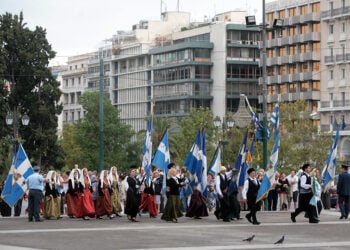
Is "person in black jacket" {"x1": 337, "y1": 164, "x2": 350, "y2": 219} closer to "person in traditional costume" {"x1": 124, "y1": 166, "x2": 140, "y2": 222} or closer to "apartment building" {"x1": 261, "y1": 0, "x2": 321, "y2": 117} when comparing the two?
"person in traditional costume" {"x1": 124, "y1": 166, "x2": 140, "y2": 222}

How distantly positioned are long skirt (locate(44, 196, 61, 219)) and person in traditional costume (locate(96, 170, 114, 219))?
133 centimetres

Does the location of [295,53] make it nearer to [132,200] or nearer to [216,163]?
[216,163]

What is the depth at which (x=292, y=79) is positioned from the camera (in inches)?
4801

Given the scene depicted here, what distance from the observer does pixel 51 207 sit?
36.8m

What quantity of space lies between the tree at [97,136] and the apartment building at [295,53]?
1808 centimetres

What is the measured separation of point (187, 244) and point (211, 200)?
50.1 feet

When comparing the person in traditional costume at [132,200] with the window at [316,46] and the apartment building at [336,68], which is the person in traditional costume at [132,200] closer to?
the apartment building at [336,68]

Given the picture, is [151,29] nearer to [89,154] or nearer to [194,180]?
[89,154]

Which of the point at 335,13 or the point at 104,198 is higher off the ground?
the point at 335,13

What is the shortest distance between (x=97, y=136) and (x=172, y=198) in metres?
95.3

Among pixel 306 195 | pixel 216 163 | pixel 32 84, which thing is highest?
pixel 32 84

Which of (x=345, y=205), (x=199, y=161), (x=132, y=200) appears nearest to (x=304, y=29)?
(x=199, y=161)

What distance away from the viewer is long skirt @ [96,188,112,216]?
3691cm

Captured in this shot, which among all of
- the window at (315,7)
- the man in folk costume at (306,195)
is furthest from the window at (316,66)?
the man in folk costume at (306,195)
